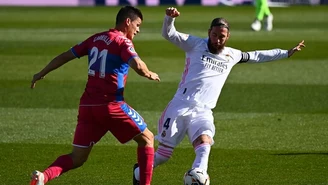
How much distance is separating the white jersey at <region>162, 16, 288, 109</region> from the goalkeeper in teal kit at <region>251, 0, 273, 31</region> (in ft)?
68.3

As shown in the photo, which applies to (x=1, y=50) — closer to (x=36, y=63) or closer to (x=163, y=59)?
(x=36, y=63)

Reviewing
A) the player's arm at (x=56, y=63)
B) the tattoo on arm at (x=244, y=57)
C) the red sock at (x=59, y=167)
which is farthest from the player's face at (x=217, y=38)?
the red sock at (x=59, y=167)

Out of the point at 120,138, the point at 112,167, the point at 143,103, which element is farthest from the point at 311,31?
the point at 120,138

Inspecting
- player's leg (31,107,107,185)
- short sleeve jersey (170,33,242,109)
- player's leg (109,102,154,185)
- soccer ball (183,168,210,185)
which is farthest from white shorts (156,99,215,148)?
player's leg (31,107,107,185)

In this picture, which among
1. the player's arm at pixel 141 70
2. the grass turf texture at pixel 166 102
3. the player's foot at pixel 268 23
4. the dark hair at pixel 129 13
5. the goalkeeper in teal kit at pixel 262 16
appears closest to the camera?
the player's arm at pixel 141 70

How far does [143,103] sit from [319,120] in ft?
11.5

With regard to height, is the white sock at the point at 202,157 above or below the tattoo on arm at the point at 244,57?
below

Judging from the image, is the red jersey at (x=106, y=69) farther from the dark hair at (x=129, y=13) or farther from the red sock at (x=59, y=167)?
the red sock at (x=59, y=167)

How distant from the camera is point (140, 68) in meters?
8.77

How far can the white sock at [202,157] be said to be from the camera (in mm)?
9273

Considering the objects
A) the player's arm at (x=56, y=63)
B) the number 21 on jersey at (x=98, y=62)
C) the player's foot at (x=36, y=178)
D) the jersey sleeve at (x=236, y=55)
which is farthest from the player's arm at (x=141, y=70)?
the jersey sleeve at (x=236, y=55)

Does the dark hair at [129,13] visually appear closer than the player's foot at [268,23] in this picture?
Yes

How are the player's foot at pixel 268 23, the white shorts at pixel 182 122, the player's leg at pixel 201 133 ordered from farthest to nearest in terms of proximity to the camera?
the player's foot at pixel 268 23
the white shorts at pixel 182 122
the player's leg at pixel 201 133

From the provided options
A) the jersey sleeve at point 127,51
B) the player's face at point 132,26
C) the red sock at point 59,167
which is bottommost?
the red sock at point 59,167
